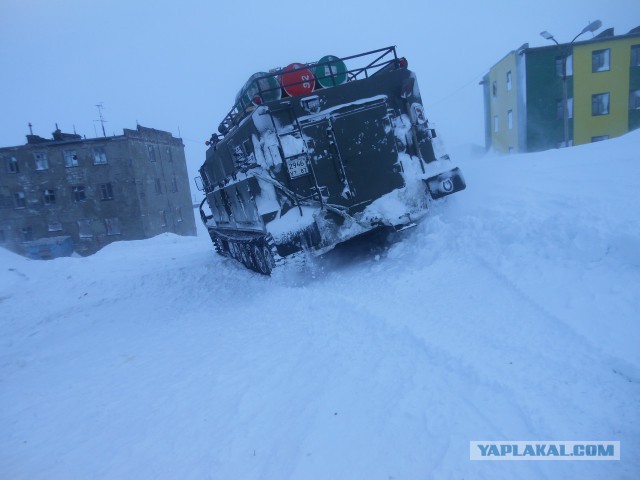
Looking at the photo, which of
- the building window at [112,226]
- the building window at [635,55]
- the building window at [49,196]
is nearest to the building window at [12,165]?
the building window at [49,196]

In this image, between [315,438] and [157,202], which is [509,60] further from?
[315,438]

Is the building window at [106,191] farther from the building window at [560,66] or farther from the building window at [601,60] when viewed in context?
the building window at [601,60]

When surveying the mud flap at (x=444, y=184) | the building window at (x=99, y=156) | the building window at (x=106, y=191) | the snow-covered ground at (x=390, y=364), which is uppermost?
the building window at (x=99, y=156)

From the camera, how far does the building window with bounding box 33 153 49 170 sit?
99.1ft

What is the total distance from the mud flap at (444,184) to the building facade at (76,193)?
2841cm

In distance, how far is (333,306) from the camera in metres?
5.13

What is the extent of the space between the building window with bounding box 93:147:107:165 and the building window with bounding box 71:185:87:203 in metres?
2.36

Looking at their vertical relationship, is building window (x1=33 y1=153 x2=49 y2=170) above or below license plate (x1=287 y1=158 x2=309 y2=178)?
above

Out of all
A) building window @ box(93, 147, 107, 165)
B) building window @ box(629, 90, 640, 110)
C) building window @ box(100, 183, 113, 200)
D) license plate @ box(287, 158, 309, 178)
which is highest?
building window @ box(93, 147, 107, 165)

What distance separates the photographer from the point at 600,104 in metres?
25.4

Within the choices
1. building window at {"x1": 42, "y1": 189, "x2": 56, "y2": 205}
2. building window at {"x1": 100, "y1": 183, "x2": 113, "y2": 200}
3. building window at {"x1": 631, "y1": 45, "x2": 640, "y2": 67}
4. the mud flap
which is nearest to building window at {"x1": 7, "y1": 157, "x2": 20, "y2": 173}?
building window at {"x1": 42, "y1": 189, "x2": 56, "y2": 205}

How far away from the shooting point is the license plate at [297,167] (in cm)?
634

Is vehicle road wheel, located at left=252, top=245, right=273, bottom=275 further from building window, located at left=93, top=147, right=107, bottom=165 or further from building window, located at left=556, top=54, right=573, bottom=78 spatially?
building window, located at left=93, top=147, right=107, bottom=165

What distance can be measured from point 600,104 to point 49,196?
39.4 m
